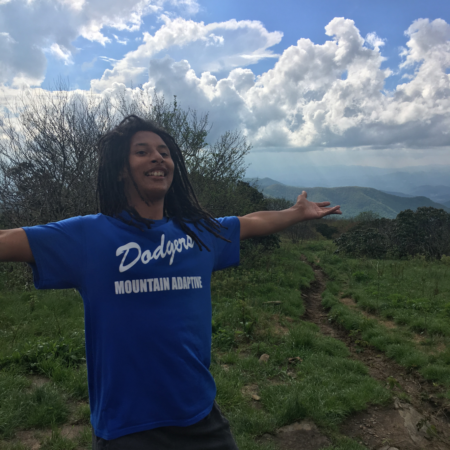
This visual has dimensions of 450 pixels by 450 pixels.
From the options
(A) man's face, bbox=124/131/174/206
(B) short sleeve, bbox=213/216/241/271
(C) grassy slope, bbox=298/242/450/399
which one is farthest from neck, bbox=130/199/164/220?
(C) grassy slope, bbox=298/242/450/399

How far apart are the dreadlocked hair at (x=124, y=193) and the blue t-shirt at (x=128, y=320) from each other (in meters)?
0.17

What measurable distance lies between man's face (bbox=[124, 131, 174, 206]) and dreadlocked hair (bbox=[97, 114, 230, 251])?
0.03 m

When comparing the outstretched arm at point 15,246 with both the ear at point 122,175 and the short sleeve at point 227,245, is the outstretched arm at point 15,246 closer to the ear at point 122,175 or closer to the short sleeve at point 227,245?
the ear at point 122,175

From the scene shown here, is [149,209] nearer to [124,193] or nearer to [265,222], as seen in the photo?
[124,193]

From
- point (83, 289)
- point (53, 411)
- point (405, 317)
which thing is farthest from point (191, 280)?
point (405, 317)

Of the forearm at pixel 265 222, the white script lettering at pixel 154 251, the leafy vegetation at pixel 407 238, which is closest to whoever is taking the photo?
the white script lettering at pixel 154 251

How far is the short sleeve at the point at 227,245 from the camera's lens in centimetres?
189

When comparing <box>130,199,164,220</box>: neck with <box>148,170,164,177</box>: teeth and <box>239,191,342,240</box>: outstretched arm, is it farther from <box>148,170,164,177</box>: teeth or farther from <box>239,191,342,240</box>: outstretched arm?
<box>239,191,342,240</box>: outstretched arm

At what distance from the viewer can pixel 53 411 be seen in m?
3.60

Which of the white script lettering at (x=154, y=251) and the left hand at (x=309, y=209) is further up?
the left hand at (x=309, y=209)

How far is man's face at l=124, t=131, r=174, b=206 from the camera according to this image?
5.63 ft

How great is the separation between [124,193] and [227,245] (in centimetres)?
61

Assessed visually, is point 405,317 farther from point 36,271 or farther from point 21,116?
point 21,116

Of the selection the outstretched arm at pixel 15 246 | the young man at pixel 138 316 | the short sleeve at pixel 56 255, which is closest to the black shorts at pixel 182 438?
the young man at pixel 138 316
